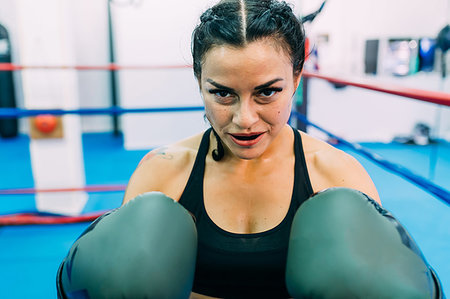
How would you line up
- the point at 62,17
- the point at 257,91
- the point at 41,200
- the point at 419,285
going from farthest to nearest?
the point at 41,200 → the point at 62,17 → the point at 257,91 → the point at 419,285

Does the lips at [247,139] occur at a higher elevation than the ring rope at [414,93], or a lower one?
lower

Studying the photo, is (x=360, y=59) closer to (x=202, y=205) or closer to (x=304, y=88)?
(x=304, y=88)

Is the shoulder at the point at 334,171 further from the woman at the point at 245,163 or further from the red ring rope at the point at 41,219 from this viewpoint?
the red ring rope at the point at 41,219

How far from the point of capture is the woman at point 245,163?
0.73 metres

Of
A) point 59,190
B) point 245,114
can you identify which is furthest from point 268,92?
point 59,190

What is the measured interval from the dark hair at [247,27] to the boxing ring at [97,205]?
0.38 m

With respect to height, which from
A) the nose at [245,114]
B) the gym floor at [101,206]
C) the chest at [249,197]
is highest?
the nose at [245,114]

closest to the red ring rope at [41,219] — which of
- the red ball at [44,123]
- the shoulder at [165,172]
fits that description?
the red ball at [44,123]

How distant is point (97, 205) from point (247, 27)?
2.22 meters

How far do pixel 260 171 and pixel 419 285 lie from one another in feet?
1.50

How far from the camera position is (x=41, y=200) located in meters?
2.50

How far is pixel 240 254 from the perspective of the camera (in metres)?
0.84

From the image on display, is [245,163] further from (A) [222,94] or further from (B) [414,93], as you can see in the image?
(B) [414,93]

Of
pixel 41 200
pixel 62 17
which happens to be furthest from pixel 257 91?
pixel 41 200
